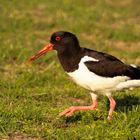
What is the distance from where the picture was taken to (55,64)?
37.3 ft

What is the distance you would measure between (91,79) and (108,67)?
0.41m

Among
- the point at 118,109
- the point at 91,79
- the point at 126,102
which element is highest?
the point at 91,79

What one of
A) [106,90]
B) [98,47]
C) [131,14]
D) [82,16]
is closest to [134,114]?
[106,90]

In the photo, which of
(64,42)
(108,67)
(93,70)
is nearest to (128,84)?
(108,67)

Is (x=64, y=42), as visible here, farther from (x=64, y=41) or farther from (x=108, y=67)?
(x=108, y=67)

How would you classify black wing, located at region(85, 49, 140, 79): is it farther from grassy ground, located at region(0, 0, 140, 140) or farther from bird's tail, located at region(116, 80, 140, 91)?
grassy ground, located at region(0, 0, 140, 140)

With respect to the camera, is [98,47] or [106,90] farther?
[98,47]

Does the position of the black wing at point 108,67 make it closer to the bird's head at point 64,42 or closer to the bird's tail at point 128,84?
the bird's tail at point 128,84

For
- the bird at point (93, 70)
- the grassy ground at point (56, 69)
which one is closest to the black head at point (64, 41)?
the bird at point (93, 70)

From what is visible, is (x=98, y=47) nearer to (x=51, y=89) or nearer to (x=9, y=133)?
(x=51, y=89)

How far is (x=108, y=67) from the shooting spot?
805cm

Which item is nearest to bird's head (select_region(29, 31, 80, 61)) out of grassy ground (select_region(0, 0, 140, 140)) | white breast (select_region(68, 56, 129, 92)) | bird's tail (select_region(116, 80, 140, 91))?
white breast (select_region(68, 56, 129, 92))

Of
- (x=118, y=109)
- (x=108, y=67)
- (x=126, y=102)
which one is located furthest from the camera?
(x=126, y=102)

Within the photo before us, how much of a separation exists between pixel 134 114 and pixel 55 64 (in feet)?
12.7
